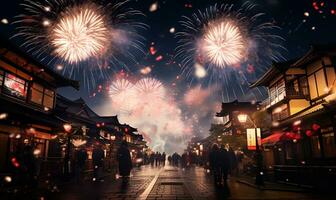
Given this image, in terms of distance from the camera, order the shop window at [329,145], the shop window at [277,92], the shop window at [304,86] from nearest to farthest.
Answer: the shop window at [329,145]
the shop window at [304,86]
the shop window at [277,92]

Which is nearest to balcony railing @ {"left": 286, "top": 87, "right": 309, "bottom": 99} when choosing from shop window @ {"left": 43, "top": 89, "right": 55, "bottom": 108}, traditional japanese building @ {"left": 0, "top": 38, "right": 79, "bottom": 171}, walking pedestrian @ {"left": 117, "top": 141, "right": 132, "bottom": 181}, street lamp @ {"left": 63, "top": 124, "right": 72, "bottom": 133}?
walking pedestrian @ {"left": 117, "top": 141, "right": 132, "bottom": 181}

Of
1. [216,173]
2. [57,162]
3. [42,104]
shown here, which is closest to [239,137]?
[216,173]

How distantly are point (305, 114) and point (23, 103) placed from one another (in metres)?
17.8

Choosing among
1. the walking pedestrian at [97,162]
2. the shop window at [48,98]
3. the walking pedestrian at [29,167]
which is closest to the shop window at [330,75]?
the walking pedestrian at [97,162]

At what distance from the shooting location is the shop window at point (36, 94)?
1856 cm

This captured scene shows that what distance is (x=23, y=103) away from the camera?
56.1 ft

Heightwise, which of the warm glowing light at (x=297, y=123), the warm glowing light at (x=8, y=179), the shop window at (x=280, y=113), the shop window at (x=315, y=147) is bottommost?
the warm glowing light at (x=8, y=179)

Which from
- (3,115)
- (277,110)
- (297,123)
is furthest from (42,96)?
(277,110)

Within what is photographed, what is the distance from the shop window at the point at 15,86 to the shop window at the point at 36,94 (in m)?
0.84

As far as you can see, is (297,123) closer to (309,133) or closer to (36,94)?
(309,133)

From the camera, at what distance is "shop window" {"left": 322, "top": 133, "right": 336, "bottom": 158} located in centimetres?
1439

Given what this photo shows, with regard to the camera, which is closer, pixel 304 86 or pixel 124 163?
pixel 124 163

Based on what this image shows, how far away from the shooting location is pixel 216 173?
43.9 ft

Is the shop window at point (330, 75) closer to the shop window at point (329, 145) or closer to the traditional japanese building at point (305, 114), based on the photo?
the traditional japanese building at point (305, 114)
